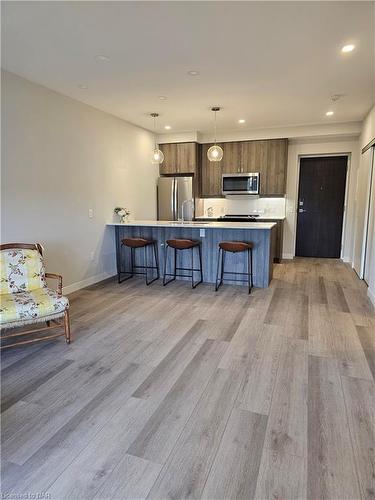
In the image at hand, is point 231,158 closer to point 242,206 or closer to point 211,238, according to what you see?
point 242,206

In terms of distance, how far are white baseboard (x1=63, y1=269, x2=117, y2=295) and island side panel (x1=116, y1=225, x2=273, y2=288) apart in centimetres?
34

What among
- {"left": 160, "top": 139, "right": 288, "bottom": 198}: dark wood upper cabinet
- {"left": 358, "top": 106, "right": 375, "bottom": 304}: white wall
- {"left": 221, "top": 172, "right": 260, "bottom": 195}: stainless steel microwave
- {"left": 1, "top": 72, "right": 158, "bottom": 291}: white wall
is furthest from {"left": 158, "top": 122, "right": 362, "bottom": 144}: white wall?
{"left": 1, "top": 72, "right": 158, "bottom": 291}: white wall

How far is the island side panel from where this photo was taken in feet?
15.5

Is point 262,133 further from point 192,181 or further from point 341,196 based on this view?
point 341,196

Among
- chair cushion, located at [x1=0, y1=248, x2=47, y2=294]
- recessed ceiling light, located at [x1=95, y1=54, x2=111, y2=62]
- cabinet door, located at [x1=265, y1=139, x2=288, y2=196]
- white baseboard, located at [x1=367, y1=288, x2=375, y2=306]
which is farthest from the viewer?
cabinet door, located at [x1=265, y1=139, x2=288, y2=196]

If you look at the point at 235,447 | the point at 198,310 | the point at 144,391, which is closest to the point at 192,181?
the point at 198,310

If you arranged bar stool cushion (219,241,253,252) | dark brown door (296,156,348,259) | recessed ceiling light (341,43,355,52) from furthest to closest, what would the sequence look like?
1. dark brown door (296,156,348,259)
2. bar stool cushion (219,241,253,252)
3. recessed ceiling light (341,43,355,52)

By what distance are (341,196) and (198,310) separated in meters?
4.63

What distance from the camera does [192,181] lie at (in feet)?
22.3

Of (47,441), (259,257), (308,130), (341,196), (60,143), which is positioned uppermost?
(308,130)

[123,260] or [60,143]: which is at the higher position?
[60,143]

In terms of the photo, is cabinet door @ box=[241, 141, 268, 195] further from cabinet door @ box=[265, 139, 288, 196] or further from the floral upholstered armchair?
the floral upholstered armchair

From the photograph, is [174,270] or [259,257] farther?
[174,270]

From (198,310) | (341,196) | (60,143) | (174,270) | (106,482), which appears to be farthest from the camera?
(341,196)
